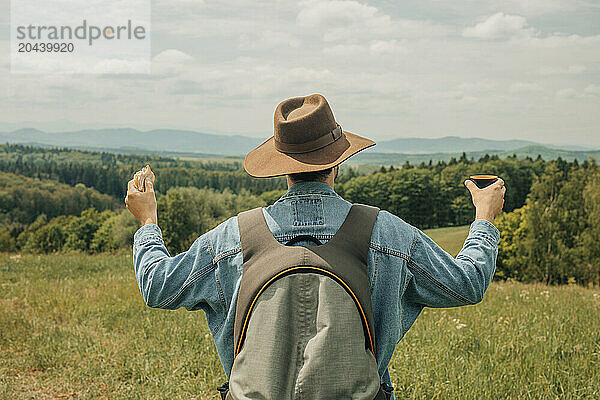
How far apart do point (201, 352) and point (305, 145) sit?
453 cm

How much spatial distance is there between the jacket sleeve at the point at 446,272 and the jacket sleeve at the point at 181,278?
80 centimetres

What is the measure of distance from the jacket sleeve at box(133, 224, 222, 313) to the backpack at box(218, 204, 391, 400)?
0.22 m

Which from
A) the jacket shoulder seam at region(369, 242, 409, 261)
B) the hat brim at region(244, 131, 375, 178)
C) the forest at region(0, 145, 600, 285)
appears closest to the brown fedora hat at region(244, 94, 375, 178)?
the hat brim at region(244, 131, 375, 178)

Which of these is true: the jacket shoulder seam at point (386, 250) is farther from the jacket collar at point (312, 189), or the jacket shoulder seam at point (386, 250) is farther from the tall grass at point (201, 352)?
the tall grass at point (201, 352)

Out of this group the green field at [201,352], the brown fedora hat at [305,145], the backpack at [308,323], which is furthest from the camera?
the green field at [201,352]

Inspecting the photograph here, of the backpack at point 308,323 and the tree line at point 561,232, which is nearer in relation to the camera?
the backpack at point 308,323

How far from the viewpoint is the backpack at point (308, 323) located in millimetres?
1963

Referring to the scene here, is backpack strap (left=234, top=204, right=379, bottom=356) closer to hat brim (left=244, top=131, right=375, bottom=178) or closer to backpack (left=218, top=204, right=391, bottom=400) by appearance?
backpack (left=218, top=204, right=391, bottom=400)

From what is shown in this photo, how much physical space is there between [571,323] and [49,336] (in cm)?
660

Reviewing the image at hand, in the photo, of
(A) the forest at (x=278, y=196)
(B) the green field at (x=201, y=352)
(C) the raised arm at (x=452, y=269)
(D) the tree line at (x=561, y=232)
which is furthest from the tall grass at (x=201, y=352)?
(D) the tree line at (x=561, y=232)

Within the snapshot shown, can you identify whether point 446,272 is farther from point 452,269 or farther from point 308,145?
point 308,145

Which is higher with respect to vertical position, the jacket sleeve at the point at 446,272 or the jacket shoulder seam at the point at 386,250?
the jacket shoulder seam at the point at 386,250

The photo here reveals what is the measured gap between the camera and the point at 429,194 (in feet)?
213

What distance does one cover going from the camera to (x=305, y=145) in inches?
89.0
